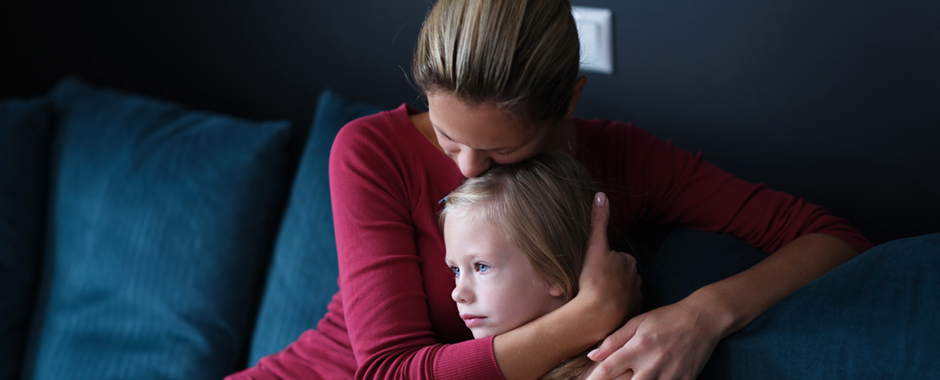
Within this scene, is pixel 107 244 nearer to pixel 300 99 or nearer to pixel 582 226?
pixel 300 99

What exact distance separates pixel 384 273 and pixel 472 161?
216 millimetres

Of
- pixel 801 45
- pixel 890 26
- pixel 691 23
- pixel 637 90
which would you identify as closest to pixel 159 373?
pixel 637 90

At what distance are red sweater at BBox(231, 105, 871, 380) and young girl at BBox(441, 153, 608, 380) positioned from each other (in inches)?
2.6

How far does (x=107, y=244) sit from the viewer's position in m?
1.53

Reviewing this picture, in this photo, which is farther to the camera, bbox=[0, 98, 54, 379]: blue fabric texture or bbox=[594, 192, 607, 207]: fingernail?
bbox=[0, 98, 54, 379]: blue fabric texture

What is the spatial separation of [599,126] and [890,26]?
1.75 feet

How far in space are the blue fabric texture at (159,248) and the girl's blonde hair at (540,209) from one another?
27.9 inches

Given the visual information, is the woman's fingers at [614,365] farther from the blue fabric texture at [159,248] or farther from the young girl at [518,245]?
the blue fabric texture at [159,248]

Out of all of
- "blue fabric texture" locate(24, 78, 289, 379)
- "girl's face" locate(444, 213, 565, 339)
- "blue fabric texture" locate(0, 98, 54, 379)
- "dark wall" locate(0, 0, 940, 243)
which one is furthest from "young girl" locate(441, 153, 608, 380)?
"blue fabric texture" locate(0, 98, 54, 379)

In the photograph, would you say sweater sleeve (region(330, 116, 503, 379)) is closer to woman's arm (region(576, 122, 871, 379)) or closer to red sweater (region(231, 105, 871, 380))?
red sweater (region(231, 105, 871, 380))

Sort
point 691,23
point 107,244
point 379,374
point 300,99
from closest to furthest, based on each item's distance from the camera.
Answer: point 379,374 → point 691,23 → point 107,244 → point 300,99

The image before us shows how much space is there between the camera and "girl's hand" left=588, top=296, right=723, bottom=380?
0.87 m

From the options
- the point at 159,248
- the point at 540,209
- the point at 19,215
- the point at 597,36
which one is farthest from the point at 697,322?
the point at 19,215

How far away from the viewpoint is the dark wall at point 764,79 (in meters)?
1.19
